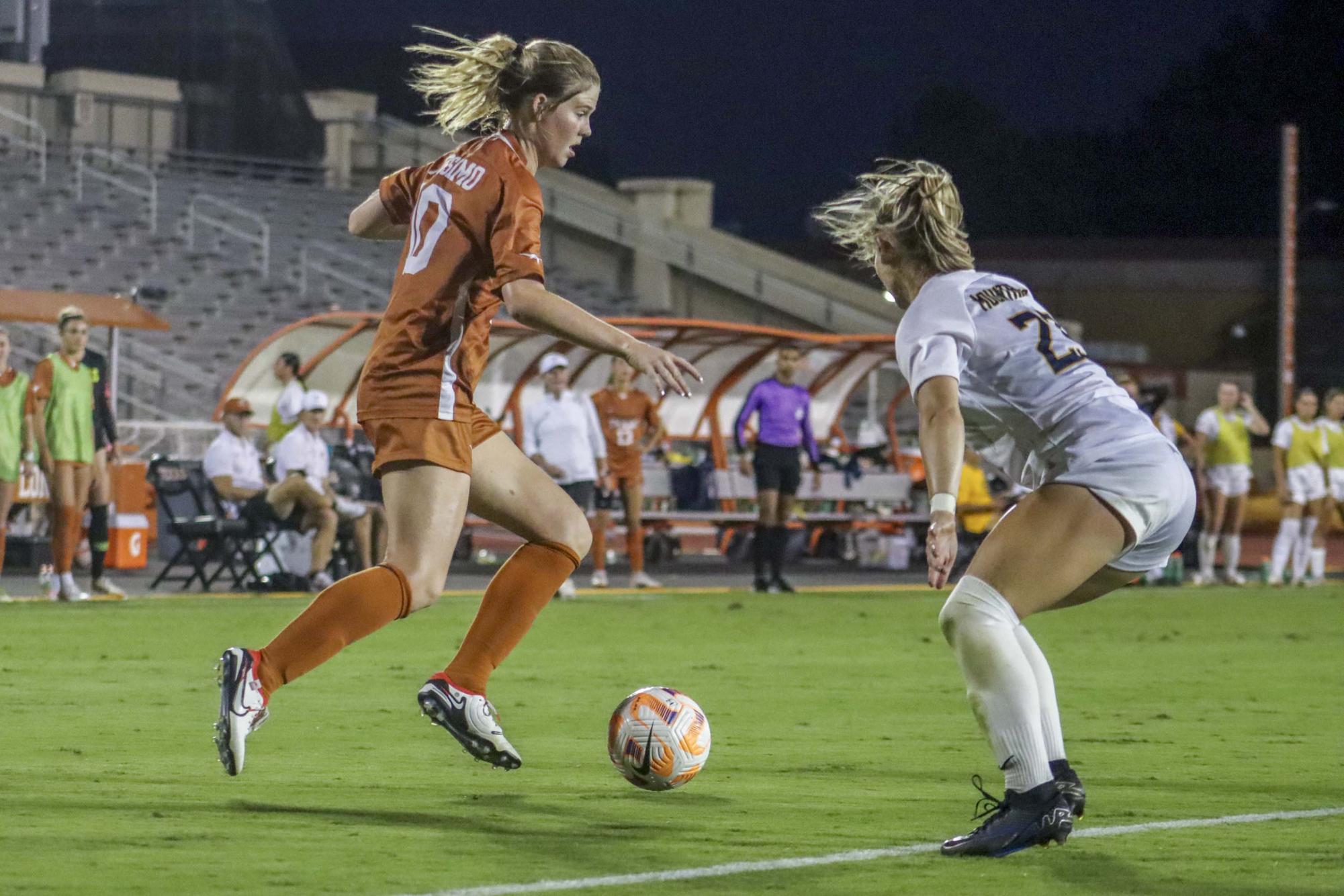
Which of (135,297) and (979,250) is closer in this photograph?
(135,297)

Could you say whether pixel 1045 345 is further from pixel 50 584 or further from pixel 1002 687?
pixel 50 584

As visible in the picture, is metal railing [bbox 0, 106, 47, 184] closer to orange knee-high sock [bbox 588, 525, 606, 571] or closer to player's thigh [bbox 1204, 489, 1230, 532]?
orange knee-high sock [bbox 588, 525, 606, 571]

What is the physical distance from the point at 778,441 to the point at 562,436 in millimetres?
1904

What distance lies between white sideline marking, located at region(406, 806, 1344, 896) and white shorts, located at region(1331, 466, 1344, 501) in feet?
51.8

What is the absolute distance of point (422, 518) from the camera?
6020mm

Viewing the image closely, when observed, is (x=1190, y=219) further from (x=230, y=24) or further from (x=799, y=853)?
(x=799, y=853)

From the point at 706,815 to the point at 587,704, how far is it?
319cm

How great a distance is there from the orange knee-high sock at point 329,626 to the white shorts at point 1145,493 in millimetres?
1908

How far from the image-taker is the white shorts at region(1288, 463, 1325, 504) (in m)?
20.8

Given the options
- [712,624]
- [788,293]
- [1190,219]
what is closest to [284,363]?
[712,624]

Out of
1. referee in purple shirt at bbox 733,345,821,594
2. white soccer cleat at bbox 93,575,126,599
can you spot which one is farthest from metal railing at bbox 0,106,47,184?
referee in purple shirt at bbox 733,345,821,594

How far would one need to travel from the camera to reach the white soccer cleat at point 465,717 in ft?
19.7

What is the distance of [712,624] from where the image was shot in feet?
46.7

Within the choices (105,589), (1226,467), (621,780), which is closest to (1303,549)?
(1226,467)
